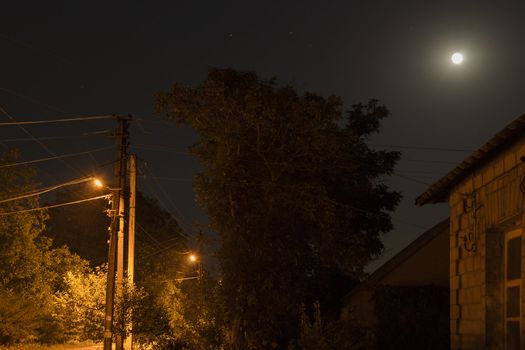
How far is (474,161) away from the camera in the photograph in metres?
9.37

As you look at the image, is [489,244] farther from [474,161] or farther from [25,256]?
[25,256]

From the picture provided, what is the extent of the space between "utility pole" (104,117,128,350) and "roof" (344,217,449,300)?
8.58 m

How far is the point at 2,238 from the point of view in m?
30.0

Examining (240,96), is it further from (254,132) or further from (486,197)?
(486,197)

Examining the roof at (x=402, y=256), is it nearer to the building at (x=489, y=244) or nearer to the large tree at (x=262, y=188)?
the large tree at (x=262, y=188)

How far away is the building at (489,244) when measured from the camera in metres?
8.38

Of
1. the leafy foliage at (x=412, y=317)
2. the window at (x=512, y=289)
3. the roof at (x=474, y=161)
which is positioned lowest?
the leafy foliage at (x=412, y=317)

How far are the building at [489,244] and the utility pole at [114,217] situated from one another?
33.8 ft

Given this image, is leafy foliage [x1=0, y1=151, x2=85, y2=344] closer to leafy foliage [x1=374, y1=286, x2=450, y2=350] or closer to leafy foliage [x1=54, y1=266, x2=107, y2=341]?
leafy foliage [x1=54, y1=266, x2=107, y2=341]

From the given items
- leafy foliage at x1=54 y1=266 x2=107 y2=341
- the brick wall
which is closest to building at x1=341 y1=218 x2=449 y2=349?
leafy foliage at x1=54 y1=266 x2=107 y2=341

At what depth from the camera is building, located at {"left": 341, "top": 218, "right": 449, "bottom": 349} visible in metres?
20.9

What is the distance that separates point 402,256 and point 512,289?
1377 cm

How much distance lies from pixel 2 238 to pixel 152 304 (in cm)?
1201

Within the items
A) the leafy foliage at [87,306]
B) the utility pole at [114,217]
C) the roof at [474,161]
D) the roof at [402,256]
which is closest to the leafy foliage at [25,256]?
the leafy foliage at [87,306]
